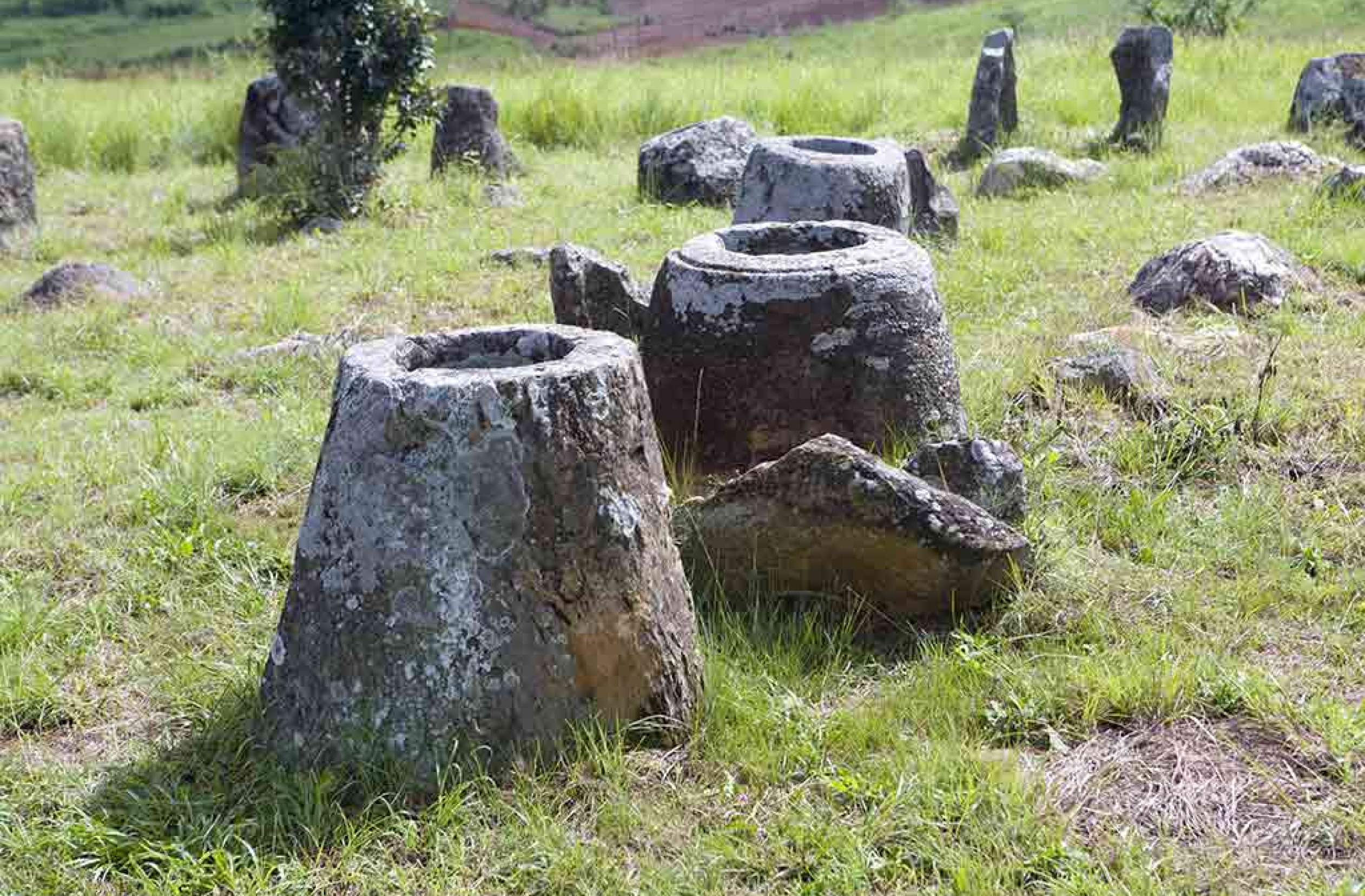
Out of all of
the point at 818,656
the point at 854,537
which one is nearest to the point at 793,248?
the point at 854,537

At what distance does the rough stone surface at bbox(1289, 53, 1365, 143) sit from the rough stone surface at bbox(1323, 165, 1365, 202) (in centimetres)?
306

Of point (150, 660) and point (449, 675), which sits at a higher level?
point (449, 675)

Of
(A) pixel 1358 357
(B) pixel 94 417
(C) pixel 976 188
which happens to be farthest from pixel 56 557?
(C) pixel 976 188

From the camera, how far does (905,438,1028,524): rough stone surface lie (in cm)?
434

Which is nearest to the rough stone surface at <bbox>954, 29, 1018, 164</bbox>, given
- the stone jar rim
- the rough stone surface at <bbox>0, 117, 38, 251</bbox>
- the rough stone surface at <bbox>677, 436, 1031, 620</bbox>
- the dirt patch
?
the stone jar rim

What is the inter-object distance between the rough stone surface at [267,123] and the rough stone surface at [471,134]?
1.21 metres

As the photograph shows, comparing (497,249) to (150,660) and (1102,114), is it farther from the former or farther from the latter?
(1102,114)

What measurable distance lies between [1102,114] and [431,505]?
1182 centimetres

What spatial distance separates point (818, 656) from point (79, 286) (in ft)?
21.6

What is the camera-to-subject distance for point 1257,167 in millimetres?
10273

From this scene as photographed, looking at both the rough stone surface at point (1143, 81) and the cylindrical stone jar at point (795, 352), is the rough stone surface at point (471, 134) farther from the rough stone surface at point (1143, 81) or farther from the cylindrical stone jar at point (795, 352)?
the cylindrical stone jar at point (795, 352)

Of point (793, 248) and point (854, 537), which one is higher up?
point (793, 248)

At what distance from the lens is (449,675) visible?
327 cm

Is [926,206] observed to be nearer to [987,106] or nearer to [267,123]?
[987,106]
